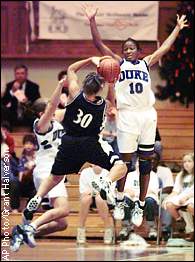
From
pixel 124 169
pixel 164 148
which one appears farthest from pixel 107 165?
pixel 164 148

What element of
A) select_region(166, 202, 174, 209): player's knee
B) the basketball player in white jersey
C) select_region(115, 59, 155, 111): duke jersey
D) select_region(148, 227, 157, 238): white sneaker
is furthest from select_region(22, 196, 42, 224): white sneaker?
select_region(148, 227, 157, 238): white sneaker

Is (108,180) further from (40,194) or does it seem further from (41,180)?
(41,180)

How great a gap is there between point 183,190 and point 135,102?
5.08 m

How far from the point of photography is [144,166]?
21.9 ft

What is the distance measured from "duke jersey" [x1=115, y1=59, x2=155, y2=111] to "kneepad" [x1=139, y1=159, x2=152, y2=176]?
0.37 meters

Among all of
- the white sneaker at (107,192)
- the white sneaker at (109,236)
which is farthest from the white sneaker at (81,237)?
the white sneaker at (107,192)

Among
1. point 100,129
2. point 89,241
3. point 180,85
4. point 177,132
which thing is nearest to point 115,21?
point 100,129

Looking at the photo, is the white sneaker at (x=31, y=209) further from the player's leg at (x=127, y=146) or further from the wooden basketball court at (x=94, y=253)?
the wooden basketball court at (x=94, y=253)

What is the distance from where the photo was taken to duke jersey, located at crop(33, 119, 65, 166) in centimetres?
808

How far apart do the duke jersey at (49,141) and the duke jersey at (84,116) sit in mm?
749

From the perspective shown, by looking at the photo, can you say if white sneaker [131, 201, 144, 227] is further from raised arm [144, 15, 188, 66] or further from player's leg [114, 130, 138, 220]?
raised arm [144, 15, 188, 66]

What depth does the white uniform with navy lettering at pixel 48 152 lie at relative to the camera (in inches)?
320

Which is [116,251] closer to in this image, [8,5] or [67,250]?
[67,250]

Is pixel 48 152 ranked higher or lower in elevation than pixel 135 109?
lower
